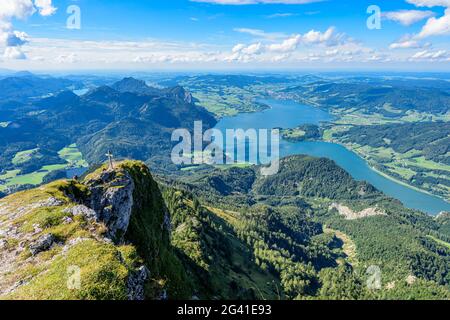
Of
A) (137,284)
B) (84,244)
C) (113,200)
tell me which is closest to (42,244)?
(84,244)

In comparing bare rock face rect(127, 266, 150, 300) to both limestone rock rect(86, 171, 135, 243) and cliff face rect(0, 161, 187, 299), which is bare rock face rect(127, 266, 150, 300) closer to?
cliff face rect(0, 161, 187, 299)

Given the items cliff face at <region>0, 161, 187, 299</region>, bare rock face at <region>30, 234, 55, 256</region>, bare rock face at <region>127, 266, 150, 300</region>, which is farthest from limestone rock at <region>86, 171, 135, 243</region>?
bare rock face at <region>127, 266, 150, 300</region>

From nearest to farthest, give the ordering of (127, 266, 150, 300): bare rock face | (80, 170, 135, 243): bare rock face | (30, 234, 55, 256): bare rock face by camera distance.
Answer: (127, 266, 150, 300): bare rock face
(30, 234, 55, 256): bare rock face
(80, 170, 135, 243): bare rock face

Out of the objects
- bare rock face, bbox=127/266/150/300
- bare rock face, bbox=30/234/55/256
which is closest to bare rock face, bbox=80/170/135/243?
bare rock face, bbox=30/234/55/256

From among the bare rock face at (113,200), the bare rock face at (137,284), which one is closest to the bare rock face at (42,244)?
the bare rock face at (113,200)

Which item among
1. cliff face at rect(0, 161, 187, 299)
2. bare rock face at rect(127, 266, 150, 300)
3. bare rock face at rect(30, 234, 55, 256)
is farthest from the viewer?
bare rock face at rect(30, 234, 55, 256)

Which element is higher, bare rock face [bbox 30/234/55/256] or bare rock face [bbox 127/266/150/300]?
bare rock face [bbox 30/234/55/256]

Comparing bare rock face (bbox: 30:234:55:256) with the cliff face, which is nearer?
the cliff face
